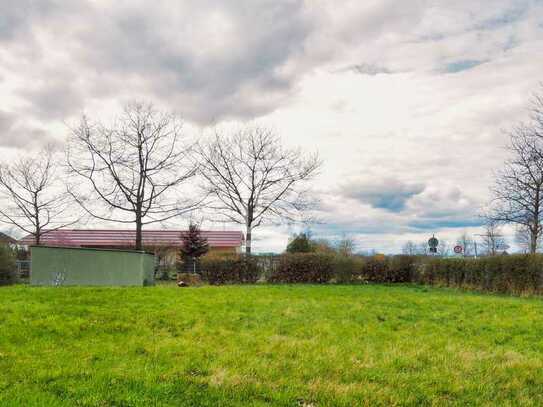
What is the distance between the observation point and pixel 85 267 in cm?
1644

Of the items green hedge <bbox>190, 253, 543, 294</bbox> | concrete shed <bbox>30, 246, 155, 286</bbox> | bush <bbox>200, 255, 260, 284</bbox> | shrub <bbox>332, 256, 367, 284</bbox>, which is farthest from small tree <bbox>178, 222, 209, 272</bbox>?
concrete shed <bbox>30, 246, 155, 286</bbox>

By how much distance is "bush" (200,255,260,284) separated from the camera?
72.9ft

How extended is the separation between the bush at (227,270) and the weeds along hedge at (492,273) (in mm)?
7995

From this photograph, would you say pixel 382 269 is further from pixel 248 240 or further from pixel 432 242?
pixel 248 240

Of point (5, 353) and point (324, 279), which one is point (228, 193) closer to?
point (324, 279)

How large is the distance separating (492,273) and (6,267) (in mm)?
17933

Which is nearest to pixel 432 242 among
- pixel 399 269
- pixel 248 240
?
pixel 399 269

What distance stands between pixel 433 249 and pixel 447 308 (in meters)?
16.8

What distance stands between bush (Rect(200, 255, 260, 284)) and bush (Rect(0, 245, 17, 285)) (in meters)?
7.64

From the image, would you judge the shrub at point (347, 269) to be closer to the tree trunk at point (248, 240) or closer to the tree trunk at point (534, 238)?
the tree trunk at point (248, 240)

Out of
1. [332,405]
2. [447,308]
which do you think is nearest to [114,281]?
[447,308]

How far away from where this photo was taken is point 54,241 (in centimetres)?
4522

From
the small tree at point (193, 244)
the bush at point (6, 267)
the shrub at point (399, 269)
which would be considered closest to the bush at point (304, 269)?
the shrub at point (399, 269)

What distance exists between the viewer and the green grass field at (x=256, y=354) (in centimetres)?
454
